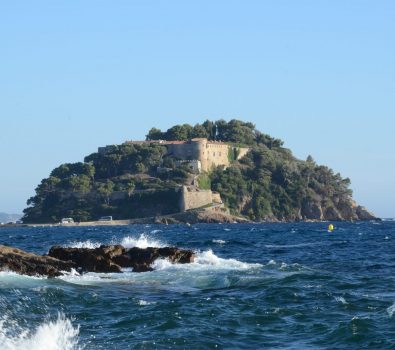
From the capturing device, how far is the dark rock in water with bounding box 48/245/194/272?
127 ft

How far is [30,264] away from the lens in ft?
117

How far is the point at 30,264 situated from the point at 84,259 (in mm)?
3876

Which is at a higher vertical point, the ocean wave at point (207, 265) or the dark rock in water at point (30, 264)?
the dark rock in water at point (30, 264)

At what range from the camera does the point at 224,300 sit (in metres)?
28.2

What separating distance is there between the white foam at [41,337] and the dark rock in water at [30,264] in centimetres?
1227

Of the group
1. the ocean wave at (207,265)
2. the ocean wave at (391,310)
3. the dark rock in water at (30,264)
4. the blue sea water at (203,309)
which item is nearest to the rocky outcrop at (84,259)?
the dark rock in water at (30,264)

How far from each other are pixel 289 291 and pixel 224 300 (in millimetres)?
2917

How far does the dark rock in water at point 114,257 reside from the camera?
38.7 meters

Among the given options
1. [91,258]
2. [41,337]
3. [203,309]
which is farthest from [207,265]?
[41,337]

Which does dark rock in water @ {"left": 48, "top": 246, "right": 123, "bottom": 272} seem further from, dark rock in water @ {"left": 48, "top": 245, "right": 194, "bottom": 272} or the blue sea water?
the blue sea water

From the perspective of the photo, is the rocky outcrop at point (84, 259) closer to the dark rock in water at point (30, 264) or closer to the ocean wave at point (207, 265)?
the dark rock in water at point (30, 264)

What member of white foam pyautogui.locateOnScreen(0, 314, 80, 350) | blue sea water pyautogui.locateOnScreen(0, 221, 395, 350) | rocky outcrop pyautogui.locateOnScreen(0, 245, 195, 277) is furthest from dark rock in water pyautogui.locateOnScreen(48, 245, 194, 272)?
white foam pyautogui.locateOnScreen(0, 314, 80, 350)

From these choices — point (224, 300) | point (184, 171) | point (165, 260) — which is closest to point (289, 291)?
point (224, 300)

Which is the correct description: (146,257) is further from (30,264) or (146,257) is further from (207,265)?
(30,264)
